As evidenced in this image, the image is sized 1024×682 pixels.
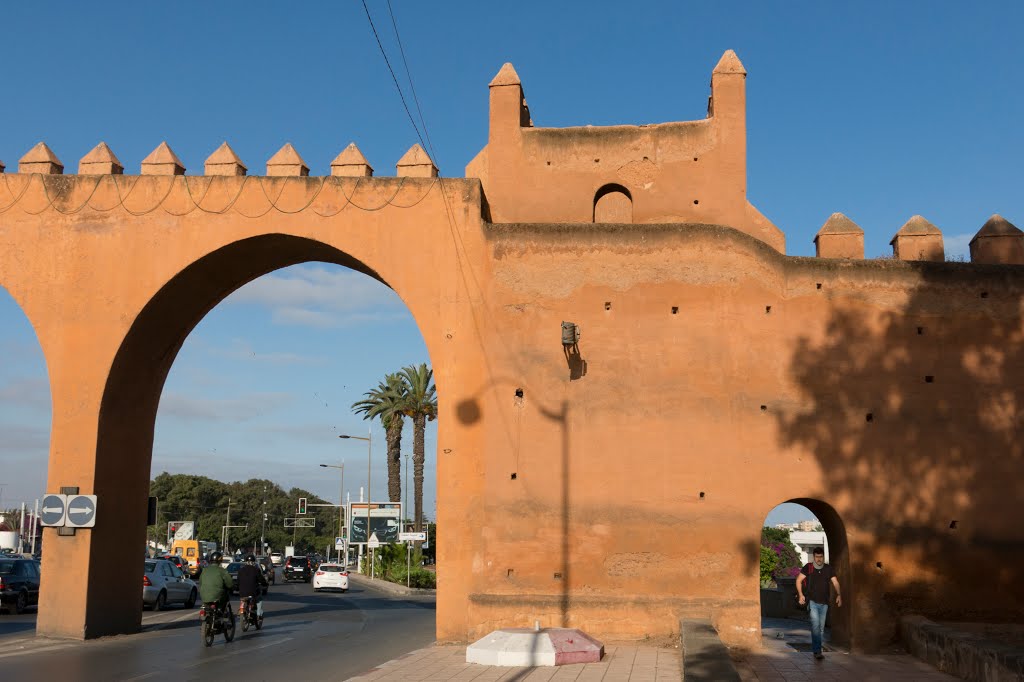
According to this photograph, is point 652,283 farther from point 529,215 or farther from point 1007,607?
point 1007,607

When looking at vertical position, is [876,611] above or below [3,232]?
below

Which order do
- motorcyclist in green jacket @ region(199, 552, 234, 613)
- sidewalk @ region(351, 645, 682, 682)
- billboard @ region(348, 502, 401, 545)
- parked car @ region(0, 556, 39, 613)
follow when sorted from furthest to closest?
billboard @ region(348, 502, 401, 545) < parked car @ region(0, 556, 39, 613) < motorcyclist in green jacket @ region(199, 552, 234, 613) < sidewalk @ region(351, 645, 682, 682)

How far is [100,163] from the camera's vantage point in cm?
1894

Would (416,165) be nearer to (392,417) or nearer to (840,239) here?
(840,239)

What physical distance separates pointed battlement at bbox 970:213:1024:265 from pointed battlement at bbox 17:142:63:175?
18149 millimetres

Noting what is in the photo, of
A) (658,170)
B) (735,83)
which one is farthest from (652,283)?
(735,83)

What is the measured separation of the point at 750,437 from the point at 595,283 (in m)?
3.85

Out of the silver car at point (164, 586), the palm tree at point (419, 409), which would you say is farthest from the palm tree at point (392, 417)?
the silver car at point (164, 586)

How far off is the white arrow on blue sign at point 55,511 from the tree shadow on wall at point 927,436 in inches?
510

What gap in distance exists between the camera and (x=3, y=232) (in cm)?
1856

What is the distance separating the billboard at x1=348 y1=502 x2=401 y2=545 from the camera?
4978cm

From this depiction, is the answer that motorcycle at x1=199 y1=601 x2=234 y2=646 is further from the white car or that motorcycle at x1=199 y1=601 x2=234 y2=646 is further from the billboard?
the billboard

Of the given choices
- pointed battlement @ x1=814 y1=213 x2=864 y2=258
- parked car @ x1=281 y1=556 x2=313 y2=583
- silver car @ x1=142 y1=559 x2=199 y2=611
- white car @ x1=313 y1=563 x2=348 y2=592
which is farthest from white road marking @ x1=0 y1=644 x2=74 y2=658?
parked car @ x1=281 y1=556 x2=313 y2=583

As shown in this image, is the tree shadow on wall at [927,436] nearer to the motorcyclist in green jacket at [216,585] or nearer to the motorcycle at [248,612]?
the motorcyclist in green jacket at [216,585]
